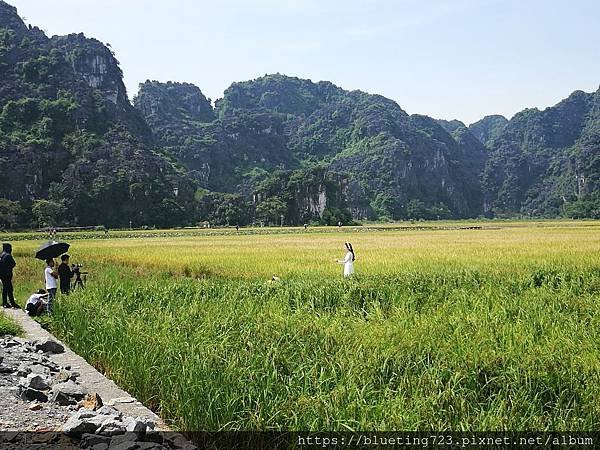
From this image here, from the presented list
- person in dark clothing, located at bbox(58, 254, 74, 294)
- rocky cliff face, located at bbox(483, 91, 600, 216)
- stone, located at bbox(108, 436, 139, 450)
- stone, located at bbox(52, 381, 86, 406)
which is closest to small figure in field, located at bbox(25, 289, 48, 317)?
person in dark clothing, located at bbox(58, 254, 74, 294)

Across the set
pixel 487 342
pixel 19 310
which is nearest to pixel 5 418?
pixel 487 342

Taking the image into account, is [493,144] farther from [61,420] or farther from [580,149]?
[61,420]

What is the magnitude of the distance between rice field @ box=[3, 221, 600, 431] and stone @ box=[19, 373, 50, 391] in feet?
2.52

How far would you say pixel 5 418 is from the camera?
157 inches

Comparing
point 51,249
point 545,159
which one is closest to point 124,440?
point 51,249

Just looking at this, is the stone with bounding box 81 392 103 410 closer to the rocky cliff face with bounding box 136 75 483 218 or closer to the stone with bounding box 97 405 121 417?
the stone with bounding box 97 405 121 417

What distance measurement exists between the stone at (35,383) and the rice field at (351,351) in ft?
2.52

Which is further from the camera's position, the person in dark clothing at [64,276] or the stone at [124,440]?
the person in dark clothing at [64,276]

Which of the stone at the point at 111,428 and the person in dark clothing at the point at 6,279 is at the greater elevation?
the person in dark clothing at the point at 6,279

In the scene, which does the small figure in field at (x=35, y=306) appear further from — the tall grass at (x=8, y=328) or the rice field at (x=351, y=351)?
the tall grass at (x=8, y=328)

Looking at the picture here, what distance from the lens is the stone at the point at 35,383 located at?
4.68 metres

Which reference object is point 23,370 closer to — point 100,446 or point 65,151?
point 100,446

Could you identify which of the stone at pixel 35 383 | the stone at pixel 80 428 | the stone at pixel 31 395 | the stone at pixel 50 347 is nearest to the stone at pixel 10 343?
the stone at pixel 50 347

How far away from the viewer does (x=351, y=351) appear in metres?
5.41
